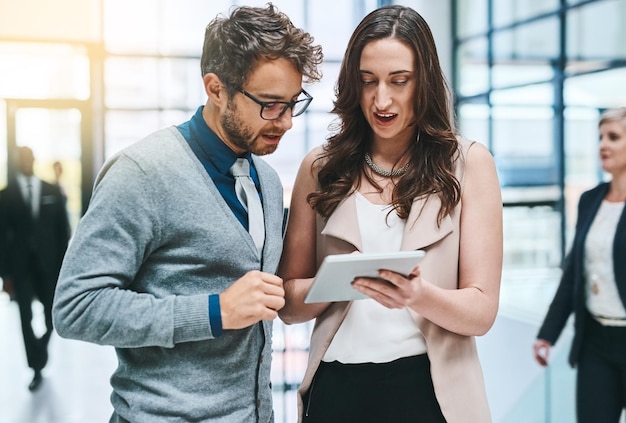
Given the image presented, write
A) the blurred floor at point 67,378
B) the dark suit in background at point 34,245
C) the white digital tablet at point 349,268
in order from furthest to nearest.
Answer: the dark suit in background at point 34,245 < the blurred floor at point 67,378 < the white digital tablet at point 349,268

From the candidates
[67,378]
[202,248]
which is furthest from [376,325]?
[67,378]

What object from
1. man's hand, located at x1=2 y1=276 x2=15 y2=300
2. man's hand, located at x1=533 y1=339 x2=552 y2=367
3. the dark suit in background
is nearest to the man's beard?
man's hand, located at x1=533 y1=339 x2=552 y2=367

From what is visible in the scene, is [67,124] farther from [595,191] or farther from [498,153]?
[595,191]

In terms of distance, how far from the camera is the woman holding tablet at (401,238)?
1574 millimetres

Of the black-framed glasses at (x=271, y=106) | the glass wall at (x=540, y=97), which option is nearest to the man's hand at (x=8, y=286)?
the glass wall at (x=540, y=97)

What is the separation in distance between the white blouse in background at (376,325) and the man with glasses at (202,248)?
8.0 inches

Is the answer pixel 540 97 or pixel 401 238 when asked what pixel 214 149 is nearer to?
pixel 401 238

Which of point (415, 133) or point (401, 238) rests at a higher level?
point (415, 133)

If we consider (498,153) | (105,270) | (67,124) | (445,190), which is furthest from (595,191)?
(67,124)

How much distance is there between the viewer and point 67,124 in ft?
24.1

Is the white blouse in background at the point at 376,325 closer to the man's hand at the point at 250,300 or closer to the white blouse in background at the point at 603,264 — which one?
the man's hand at the point at 250,300

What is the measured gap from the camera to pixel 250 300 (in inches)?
51.2

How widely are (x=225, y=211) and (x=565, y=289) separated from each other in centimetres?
224

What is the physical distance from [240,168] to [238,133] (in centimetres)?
9
